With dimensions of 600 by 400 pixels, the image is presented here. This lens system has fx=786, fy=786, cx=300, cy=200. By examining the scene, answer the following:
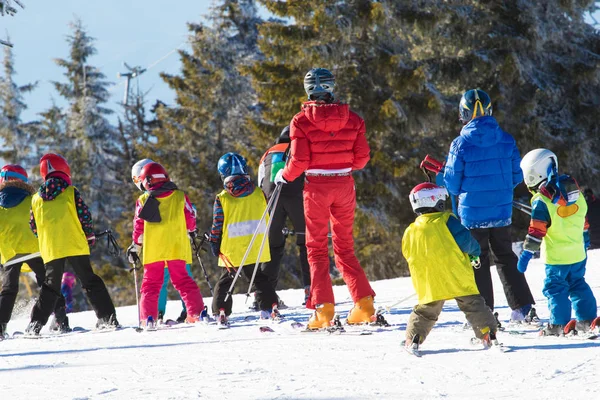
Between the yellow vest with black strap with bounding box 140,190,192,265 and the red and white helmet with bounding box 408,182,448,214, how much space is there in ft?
10.5

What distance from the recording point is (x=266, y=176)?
8703 mm

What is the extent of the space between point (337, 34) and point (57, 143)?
20.2m

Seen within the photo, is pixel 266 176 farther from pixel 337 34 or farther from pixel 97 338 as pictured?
pixel 337 34

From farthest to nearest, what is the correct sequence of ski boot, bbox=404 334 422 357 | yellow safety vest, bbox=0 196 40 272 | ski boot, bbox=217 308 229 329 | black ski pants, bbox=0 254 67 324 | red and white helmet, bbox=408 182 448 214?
yellow safety vest, bbox=0 196 40 272 → black ski pants, bbox=0 254 67 324 → ski boot, bbox=217 308 229 329 → red and white helmet, bbox=408 182 448 214 → ski boot, bbox=404 334 422 357

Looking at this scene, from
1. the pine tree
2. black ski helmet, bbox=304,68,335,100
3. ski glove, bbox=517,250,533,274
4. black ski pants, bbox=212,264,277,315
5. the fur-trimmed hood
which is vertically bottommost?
black ski pants, bbox=212,264,277,315

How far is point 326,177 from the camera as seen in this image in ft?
22.0

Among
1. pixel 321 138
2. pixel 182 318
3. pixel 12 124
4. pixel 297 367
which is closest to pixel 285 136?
pixel 321 138

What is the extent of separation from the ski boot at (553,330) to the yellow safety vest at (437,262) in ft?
2.67

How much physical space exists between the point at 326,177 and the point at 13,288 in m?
3.81

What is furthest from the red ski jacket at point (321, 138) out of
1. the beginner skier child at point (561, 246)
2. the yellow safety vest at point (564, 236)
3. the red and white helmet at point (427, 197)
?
the yellow safety vest at point (564, 236)

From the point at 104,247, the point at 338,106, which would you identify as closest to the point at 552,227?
the point at 338,106

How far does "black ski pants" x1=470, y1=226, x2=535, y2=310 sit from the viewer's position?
21.1ft

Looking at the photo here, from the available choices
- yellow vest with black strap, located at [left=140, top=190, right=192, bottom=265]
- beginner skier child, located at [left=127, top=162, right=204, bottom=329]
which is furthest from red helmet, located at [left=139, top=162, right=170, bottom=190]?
yellow vest with black strap, located at [left=140, top=190, right=192, bottom=265]

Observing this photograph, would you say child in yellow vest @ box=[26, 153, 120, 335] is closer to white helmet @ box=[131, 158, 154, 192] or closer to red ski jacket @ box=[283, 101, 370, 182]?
white helmet @ box=[131, 158, 154, 192]
